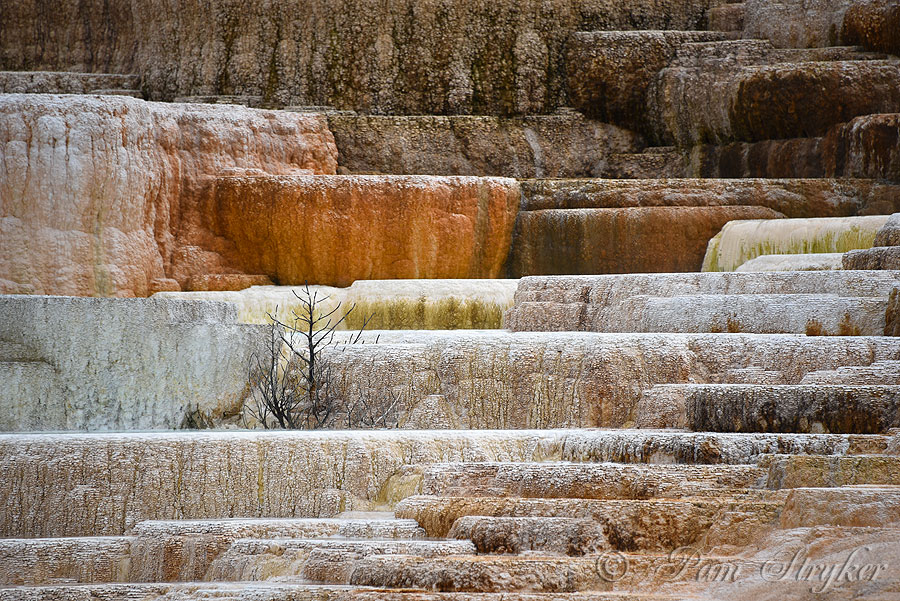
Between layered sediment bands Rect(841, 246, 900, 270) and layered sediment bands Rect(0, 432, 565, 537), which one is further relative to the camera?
layered sediment bands Rect(841, 246, 900, 270)

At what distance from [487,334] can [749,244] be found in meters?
3.41

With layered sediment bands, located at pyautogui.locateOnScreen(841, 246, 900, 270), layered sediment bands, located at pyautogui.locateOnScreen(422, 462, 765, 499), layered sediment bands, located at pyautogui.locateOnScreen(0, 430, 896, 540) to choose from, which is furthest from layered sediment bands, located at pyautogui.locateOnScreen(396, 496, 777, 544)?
layered sediment bands, located at pyautogui.locateOnScreen(841, 246, 900, 270)

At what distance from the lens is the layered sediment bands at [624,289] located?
25.5ft

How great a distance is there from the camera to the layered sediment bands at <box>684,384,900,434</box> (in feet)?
18.0

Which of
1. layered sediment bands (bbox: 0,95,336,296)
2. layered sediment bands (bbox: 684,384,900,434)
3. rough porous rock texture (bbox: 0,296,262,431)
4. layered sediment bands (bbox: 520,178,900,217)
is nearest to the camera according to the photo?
layered sediment bands (bbox: 684,384,900,434)

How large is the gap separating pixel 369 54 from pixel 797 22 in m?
4.77

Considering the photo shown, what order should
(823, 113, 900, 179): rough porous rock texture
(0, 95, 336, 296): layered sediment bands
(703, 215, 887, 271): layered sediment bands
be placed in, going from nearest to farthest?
(703, 215, 887, 271): layered sediment bands
(0, 95, 336, 296): layered sediment bands
(823, 113, 900, 179): rough porous rock texture

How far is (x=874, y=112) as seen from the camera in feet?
41.0

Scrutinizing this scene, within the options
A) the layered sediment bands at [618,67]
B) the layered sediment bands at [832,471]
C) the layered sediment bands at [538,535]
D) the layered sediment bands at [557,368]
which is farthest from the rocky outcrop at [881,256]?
the layered sediment bands at [618,67]

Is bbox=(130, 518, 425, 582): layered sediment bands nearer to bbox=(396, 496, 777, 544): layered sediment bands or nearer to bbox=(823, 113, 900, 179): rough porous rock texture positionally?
bbox=(396, 496, 777, 544): layered sediment bands

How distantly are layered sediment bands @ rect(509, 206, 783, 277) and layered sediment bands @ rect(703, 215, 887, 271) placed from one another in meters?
0.32

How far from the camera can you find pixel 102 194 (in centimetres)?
1066

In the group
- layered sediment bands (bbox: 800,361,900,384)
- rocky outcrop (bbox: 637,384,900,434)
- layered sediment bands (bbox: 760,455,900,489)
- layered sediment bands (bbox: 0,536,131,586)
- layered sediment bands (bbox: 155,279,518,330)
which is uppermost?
layered sediment bands (bbox: 155,279,518,330)

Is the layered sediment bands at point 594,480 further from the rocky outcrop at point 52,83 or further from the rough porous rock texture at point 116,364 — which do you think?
the rocky outcrop at point 52,83
